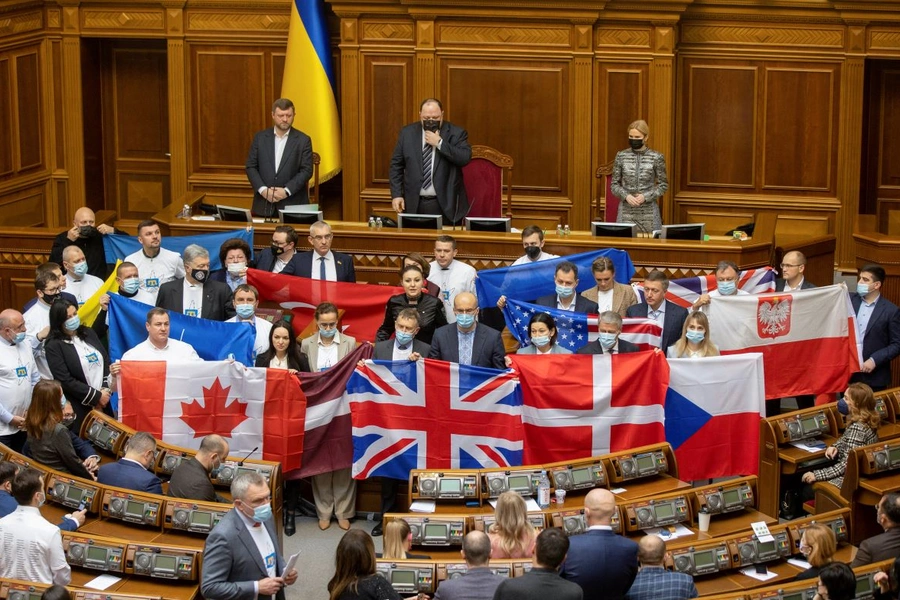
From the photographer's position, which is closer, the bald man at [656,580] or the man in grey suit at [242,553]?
the man in grey suit at [242,553]

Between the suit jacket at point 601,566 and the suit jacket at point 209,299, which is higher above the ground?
the suit jacket at point 209,299

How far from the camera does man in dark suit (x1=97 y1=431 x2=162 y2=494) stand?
9.66 meters

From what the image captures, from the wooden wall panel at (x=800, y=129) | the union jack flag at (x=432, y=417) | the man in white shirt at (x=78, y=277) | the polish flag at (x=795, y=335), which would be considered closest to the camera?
the union jack flag at (x=432, y=417)

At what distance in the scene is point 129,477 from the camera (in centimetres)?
966

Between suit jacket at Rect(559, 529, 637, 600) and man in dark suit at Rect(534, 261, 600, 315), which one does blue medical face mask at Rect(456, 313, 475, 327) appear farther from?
suit jacket at Rect(559, 529, 637, 600)

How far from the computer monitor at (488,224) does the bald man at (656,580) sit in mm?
5752

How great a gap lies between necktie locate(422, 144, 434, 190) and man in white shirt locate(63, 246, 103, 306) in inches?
132

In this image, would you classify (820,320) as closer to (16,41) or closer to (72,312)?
(72,312)

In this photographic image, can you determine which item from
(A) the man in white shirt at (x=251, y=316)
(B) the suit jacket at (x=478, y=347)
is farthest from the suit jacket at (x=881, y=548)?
(A) the man in white shirt at (x=251, y=316)

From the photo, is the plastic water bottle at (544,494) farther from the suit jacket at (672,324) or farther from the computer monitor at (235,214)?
the computer monitor at (235,214)

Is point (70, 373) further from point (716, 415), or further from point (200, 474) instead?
point (716, 415)

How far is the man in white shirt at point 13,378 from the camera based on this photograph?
10.8 m

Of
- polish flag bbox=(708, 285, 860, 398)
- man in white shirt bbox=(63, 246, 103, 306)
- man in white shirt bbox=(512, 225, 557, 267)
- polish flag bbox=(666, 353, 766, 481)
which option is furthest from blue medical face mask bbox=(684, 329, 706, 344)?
man in white shirt bbox=(63, 246, 103, 306)

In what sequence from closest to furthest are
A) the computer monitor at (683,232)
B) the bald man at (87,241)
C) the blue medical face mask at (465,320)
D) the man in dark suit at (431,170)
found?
the blue medical face mask at (465,320), the bald man at (87,241), the computer monitor at (683,232), the man in dark suit at (431,170)
